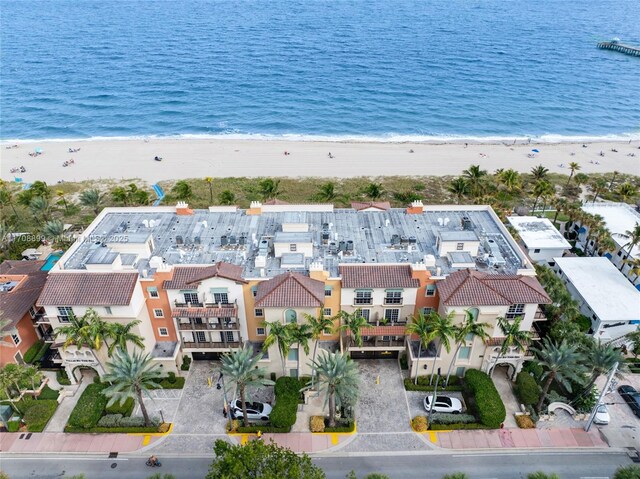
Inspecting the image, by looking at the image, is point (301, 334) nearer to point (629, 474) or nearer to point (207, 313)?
point (207, 313)

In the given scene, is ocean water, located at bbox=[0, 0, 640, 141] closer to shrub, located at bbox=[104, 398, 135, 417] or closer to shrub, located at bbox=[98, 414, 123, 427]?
shrub, located at bbox=[104, 398, 135, 417]

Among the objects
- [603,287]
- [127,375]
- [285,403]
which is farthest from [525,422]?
[127,375]

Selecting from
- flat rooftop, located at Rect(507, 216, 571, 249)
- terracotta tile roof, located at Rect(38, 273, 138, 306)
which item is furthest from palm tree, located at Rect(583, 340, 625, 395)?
terracotta tile roof, located at Rect(38, 273, 138, 306)

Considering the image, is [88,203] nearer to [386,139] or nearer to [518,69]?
[386,139]

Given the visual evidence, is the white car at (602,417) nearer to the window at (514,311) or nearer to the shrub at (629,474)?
the shrub at (629,474)

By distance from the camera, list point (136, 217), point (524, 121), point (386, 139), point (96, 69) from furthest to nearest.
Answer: point (96, 69)
point (524, 121)
point (386, 139)
point (136, 217)

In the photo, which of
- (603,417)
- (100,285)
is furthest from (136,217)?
(603,417)

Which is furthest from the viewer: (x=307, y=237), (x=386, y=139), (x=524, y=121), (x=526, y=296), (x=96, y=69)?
(x=96, y=69)
